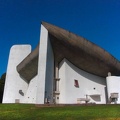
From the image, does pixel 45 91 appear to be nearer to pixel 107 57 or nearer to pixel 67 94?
pixel 67 94

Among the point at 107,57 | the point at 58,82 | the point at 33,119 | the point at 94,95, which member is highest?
the point at 107,57

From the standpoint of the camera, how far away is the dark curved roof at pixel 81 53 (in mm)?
19469

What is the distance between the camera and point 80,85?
22578 mm

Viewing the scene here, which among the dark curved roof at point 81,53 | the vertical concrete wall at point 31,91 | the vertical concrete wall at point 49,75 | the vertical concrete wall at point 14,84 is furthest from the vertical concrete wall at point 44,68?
the vertical concrete wall at point 14,84

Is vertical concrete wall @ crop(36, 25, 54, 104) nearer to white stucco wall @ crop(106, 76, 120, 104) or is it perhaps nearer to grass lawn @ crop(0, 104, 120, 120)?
grass lawn @ crop(0, 104, 120, 120)

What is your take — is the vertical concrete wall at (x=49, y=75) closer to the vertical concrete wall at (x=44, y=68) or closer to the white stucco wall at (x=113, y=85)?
the vertical concrete wall at (x=44, y=68)

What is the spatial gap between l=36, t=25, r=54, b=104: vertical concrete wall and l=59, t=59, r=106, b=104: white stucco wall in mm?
1927

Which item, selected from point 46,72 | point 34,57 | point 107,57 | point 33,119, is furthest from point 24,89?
point 33,119

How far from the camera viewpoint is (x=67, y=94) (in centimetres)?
2083

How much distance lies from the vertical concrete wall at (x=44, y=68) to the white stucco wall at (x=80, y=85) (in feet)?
6.32

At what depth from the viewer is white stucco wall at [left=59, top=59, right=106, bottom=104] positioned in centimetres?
2097

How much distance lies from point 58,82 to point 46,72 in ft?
12.4

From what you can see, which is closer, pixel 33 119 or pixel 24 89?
pixel 33 119

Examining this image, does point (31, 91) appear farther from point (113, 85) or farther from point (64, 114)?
point (64, 114)
